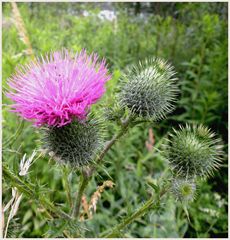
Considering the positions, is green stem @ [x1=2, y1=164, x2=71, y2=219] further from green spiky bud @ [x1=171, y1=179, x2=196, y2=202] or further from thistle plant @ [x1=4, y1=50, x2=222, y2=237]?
green spiky bud @ [x1=171, y1=179, x2=196, y2=202]

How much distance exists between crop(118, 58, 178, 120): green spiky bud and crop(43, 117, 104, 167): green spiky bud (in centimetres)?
24

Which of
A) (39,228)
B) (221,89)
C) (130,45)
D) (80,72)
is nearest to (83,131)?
(80,72)

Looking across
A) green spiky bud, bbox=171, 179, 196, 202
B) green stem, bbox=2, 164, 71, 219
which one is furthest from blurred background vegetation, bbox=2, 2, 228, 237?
green spiky bud, bbox=171, 179, 196, 202

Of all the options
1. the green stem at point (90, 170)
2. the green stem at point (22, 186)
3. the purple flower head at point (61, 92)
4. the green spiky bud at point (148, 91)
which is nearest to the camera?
the green stem at point (22, 186)

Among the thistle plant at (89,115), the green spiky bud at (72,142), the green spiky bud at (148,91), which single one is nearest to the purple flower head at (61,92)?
the thistle plant at (89,115)

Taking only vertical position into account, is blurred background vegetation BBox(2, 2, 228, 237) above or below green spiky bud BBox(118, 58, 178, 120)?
below

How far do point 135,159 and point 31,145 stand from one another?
113 cm

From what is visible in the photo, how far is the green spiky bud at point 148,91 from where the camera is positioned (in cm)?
184

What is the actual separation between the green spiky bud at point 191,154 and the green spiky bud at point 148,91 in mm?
166

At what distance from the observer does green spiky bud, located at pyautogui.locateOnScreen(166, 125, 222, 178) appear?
186 cm

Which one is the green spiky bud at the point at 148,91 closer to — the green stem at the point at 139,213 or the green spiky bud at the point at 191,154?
the green spiky bud at the point at 191,154

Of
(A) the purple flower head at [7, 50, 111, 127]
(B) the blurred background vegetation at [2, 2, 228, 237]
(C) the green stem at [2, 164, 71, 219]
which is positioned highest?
(A) the purple flower head at [7, 50, 111, 127]

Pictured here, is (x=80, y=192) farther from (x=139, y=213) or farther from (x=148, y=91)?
(x=148, y=91)

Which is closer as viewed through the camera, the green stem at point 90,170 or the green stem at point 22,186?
the green stem at point 22,186
